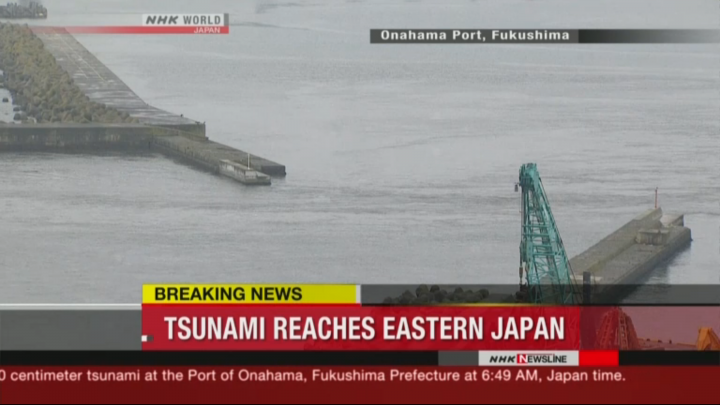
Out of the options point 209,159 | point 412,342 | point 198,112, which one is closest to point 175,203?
point 209,159

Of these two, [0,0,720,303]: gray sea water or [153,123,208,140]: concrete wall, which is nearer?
[0,0,720,303]: gray sea water

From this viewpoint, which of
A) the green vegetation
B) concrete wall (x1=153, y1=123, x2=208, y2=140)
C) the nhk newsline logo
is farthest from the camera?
the green vegetation

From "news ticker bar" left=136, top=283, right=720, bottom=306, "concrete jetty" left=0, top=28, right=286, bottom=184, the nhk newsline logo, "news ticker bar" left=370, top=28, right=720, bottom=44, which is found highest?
the nhk newsline logo

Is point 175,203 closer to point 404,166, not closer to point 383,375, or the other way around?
point 404,166

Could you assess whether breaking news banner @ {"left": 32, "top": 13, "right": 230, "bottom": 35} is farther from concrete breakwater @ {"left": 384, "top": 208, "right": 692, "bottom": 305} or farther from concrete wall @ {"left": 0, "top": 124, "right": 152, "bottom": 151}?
concrete breakwater @ {"left": 384, "top": 208, "right": 692, "bottom": 305}

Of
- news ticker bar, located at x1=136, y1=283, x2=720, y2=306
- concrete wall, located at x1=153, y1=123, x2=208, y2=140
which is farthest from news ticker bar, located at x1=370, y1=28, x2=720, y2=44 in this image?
concrete wall, located at x1=153, y1=123, x2=208, y2=140
